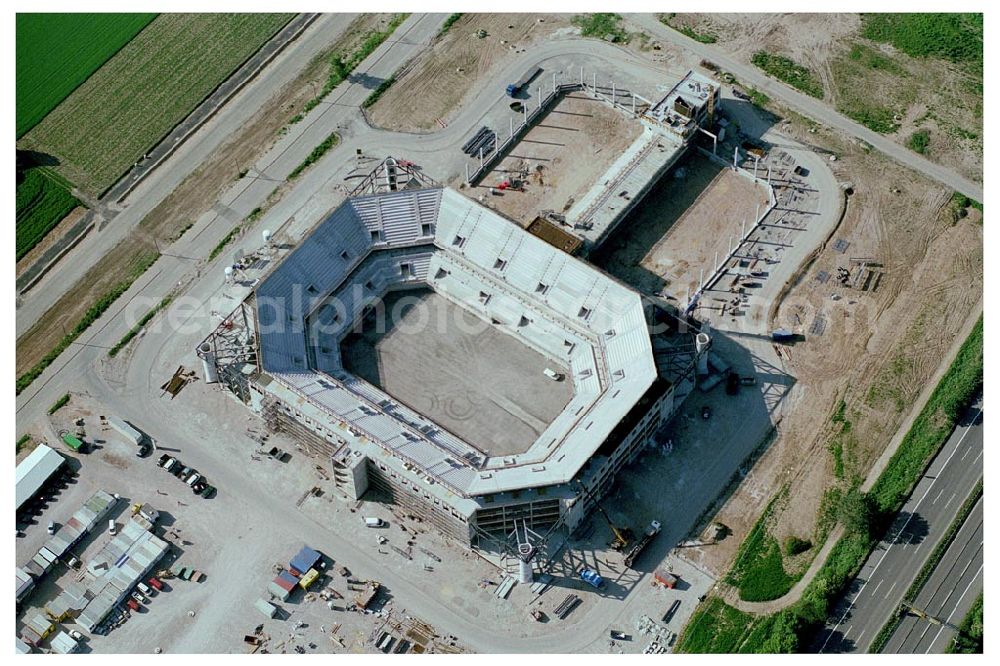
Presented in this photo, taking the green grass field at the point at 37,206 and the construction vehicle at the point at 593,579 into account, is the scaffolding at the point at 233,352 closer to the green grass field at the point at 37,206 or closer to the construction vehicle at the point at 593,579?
the green grass field at the point at 37,206

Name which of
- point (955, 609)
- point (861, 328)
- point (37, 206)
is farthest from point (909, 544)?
point (37, 206)

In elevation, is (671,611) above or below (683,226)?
below

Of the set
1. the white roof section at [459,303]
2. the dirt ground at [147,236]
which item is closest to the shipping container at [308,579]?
the white roof section at [459,303]

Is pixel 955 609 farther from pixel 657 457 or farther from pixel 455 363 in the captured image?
pixel 455 363

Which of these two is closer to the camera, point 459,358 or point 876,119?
point 459,358

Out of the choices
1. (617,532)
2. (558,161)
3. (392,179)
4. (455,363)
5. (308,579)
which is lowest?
(308,579)

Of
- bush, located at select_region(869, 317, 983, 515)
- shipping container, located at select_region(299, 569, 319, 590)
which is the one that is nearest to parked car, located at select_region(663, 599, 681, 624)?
bush, located at select_region(869, 317, 983, 515)

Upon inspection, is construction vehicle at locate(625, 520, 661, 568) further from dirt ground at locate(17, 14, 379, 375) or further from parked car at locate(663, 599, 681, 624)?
dirt ground at locate(17, 14, 379, 375)

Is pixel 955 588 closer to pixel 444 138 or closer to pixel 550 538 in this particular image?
pixel 550 538
